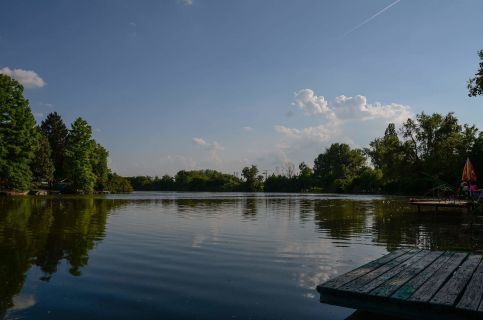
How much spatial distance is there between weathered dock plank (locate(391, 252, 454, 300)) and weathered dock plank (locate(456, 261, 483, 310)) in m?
0.61

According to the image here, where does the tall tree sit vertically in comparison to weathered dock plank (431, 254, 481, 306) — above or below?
above

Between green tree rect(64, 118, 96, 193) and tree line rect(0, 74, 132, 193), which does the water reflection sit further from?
green tree rect(64, 118, 96, 193)

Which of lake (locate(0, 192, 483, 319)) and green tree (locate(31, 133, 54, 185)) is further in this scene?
green tree (locate(31, 133, 54, 185))

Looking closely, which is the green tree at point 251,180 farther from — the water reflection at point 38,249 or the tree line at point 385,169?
the water reflection at point 38,249

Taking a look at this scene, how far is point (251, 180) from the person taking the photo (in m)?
162

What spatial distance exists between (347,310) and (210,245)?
768 centimetres

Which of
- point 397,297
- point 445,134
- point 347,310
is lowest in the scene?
point 347,310

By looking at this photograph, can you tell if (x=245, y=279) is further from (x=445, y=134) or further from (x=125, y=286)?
(x=445, y=134)

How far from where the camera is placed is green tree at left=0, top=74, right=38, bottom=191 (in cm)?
5134

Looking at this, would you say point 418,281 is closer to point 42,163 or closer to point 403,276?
point 403,276

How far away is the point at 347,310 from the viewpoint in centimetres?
712

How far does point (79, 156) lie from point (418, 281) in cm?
7503

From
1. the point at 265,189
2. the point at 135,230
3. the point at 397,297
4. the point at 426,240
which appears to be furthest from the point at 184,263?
the point at 265,189

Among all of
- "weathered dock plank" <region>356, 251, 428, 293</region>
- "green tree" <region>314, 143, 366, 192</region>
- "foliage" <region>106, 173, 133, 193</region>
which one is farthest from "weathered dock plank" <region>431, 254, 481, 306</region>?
"green tree" <region>314, 143, 366, 192</region>
